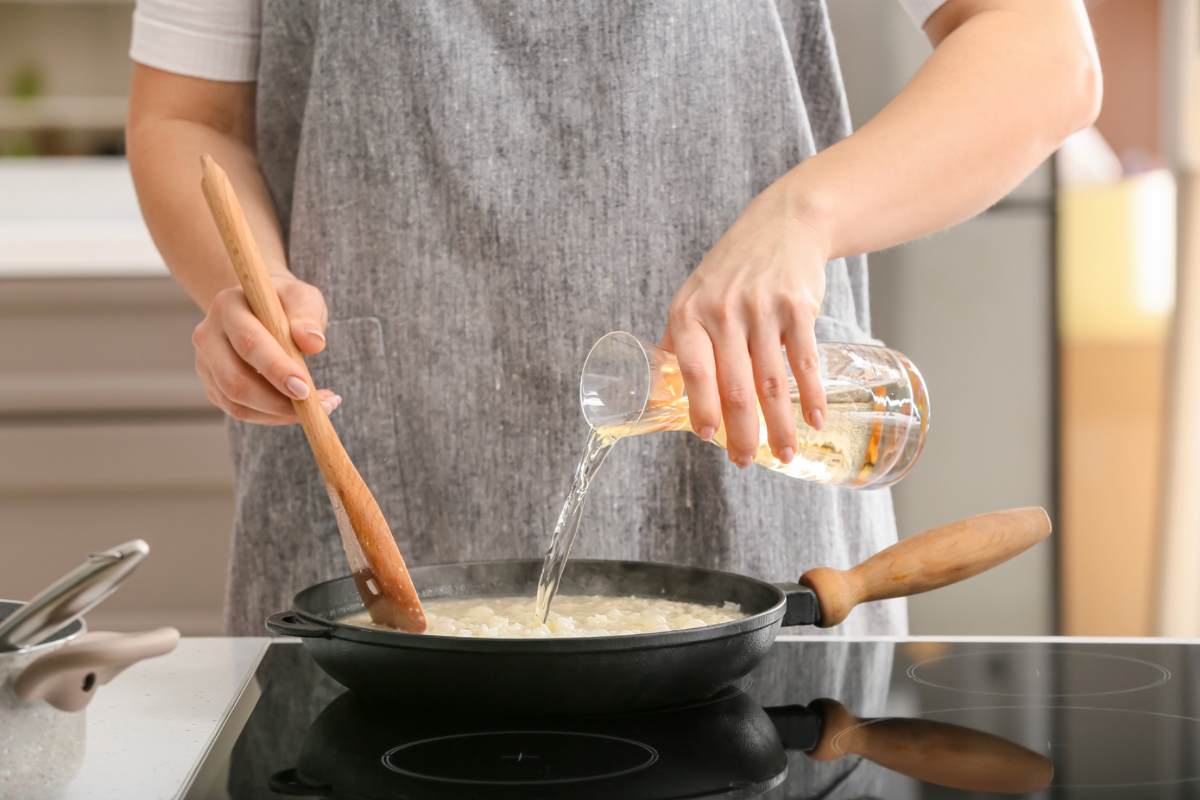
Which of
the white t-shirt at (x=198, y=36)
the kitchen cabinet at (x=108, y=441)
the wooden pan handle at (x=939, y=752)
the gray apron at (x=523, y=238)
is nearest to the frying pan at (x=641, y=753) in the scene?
the wooden pan handle at (x=939, y=752)

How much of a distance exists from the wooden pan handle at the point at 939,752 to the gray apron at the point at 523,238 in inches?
15.0

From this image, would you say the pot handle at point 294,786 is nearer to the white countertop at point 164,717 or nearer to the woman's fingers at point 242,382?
the white countertop at point 164,717

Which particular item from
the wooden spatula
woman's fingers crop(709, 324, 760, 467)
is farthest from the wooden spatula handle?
woman's fingers crop(709, 324, 760, 467)

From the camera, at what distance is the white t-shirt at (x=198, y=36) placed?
1111 millimetres

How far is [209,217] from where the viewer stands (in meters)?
1.05

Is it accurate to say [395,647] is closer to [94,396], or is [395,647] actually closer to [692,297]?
[692,297]

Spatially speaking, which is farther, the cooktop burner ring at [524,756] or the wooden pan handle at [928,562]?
the wooden pan handle at [928,562]

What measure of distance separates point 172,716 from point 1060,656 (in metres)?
0.51

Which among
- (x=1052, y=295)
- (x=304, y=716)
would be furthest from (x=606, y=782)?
(x=1052, y=295)

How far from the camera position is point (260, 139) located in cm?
114

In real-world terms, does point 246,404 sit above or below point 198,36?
below

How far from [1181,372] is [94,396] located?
5.31 ft

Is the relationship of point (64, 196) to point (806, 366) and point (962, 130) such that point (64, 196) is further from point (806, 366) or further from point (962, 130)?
point (806, 366)

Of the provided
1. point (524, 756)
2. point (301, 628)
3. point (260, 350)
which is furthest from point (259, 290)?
point (524, 756)
